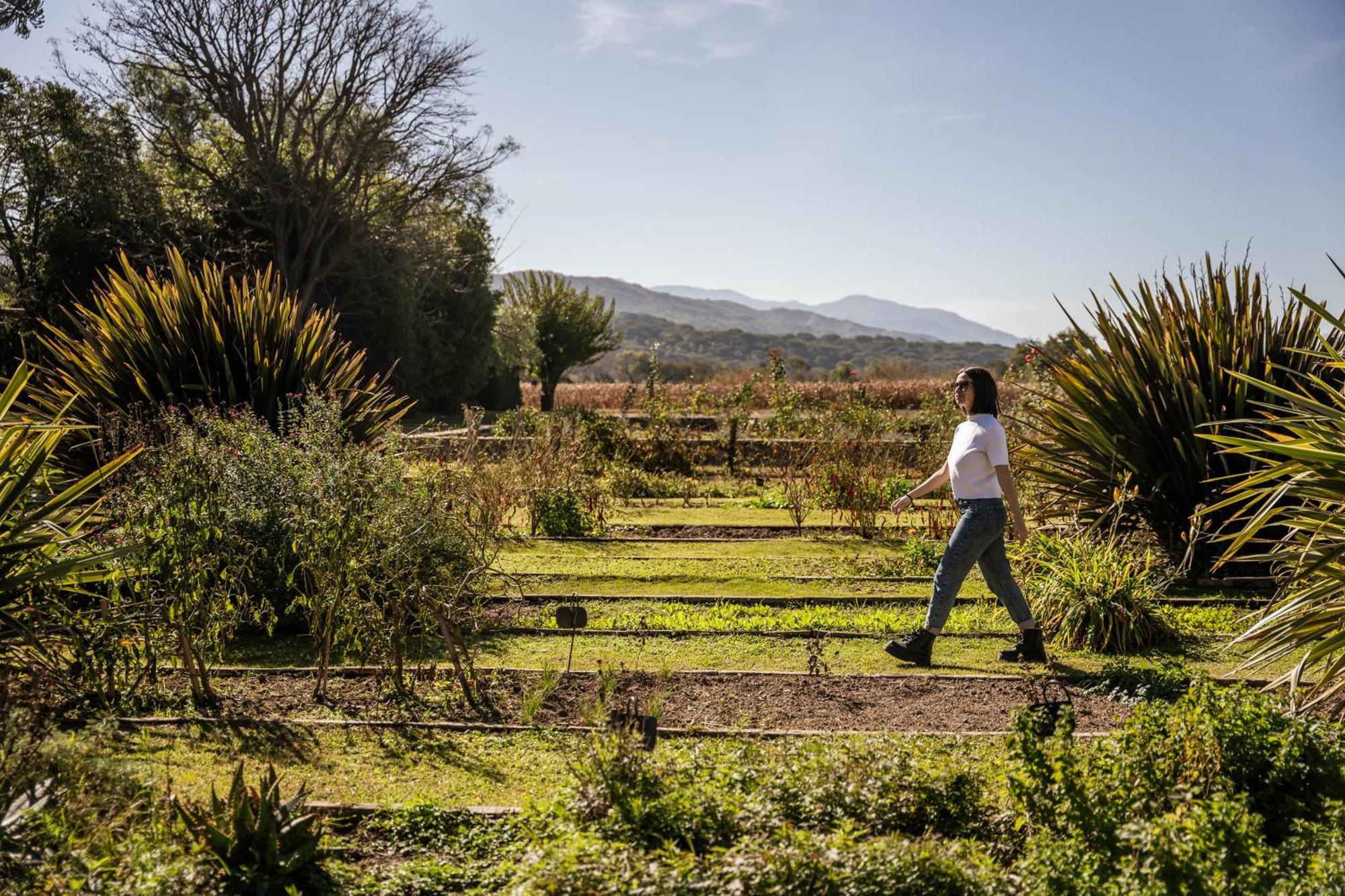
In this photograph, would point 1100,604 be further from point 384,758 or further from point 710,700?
point 384,758

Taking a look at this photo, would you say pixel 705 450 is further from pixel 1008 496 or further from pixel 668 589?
pixel 1008 496

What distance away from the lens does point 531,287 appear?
42781 mm

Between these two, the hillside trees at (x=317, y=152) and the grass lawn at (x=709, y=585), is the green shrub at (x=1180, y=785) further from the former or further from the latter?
the hillside trees at (x=317, y=152)

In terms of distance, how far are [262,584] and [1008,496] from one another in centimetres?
515

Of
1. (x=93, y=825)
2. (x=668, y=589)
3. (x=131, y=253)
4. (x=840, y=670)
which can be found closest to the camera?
(x=93, y=825)

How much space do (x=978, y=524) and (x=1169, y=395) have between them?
3.69 m

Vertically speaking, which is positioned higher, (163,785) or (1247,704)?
(1247,704)

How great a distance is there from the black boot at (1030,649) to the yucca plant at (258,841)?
15.5 ft

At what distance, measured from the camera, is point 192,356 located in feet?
33.6

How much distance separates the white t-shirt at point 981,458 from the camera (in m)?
6.98

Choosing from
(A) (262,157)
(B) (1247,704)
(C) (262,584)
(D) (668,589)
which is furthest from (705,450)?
(A) (262,157)

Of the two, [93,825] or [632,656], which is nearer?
[93,825]

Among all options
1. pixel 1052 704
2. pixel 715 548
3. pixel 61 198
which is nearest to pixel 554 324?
pixel 61 198

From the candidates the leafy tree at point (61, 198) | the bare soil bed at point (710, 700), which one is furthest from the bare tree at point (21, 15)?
the bare soil bed at point (710, 700)
